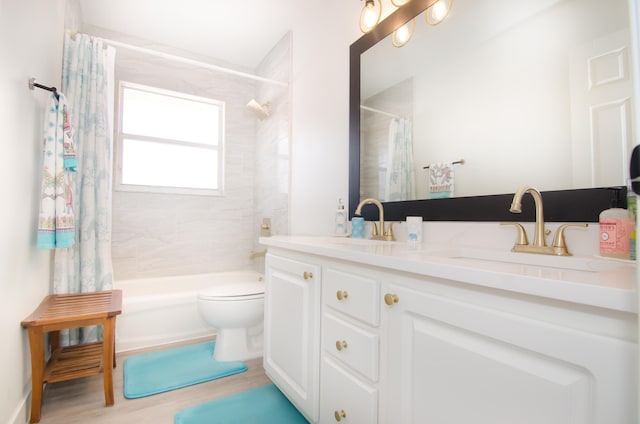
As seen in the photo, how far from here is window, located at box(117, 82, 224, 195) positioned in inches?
113

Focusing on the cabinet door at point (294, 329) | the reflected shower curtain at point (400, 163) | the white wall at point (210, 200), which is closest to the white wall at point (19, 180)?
the cabinet door at point (294, 329)

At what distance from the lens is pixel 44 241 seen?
4.83 ft

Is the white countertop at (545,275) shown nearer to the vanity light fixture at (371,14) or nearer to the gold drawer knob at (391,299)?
the gold drawer knob at (391,299)

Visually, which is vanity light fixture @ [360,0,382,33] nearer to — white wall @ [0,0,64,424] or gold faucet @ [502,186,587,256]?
gold faucet @ [502,186,587,256]

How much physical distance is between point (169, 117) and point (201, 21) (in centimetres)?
97

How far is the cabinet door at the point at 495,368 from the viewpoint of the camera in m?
0.49

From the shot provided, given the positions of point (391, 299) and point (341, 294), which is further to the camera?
point (341, 294)

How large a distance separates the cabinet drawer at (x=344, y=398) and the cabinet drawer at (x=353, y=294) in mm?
212

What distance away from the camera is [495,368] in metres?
0.63

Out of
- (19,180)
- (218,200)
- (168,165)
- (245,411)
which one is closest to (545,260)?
(245,411)

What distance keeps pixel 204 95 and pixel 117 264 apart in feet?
5.92

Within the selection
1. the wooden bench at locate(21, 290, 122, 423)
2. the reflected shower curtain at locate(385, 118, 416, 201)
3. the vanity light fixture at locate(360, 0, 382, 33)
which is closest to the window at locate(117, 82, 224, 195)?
the wooden bench at locate(21, 290, 122, 423)

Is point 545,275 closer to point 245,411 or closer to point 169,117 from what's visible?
point 245,411

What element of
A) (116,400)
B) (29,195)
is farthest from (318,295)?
(29,195)
